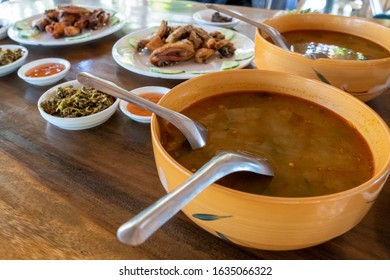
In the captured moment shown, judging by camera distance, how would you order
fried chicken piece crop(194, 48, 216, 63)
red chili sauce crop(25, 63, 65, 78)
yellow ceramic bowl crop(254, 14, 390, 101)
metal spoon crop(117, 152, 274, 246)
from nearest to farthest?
metal spoon crop(117, 152, 274, 246) → yellow ceramic bowl crop(254, 14, 390, 101) → red chili sauce crop(25, 63, 65, 78) → fried chicken piece crop(194, 48, 216, 63)

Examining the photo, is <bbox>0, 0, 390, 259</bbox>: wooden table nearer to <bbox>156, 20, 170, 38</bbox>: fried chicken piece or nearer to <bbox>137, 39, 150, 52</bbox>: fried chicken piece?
<bbox>137, 39, 150, 52</bbox>: fried chicken piece

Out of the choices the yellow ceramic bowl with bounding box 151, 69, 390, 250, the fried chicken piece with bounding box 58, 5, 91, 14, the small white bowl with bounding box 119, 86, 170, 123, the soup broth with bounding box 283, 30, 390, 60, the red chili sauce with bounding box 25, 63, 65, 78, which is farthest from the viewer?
the fried chicken piece with bounding box 58, 5, 91, 14

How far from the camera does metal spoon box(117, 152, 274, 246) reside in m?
0.38

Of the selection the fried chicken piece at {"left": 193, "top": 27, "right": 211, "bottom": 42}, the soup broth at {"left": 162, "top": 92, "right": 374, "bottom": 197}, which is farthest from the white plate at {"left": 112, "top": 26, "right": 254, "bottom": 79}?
the soup broth at {"left": 162, "top": 92, "right": 374, "bottom": 197}

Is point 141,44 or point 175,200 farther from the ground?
point 175,200

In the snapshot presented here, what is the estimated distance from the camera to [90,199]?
75 cm

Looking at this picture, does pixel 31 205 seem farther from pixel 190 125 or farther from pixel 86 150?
pixel 190 125

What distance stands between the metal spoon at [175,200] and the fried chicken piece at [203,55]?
88 centimetres

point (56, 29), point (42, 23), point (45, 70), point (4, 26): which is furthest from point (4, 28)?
point (45, 70)

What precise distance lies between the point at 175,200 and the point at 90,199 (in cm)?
40

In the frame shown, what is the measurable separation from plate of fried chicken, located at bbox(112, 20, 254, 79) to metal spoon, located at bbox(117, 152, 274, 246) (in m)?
0.73

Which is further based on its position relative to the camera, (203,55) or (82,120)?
(203,55)

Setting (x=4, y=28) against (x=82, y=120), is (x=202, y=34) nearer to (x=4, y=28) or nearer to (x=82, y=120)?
(x=82, y=120)
